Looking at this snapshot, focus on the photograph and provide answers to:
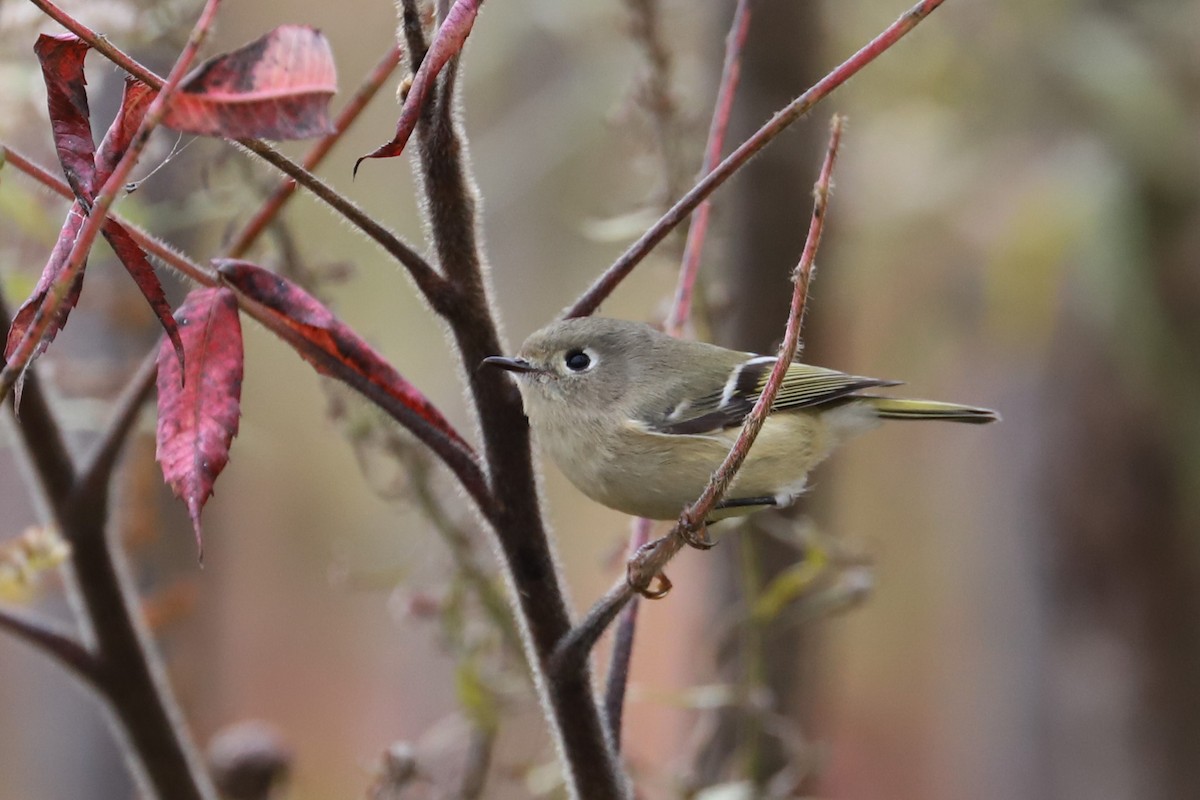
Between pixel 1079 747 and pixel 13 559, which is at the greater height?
pixel 13 559

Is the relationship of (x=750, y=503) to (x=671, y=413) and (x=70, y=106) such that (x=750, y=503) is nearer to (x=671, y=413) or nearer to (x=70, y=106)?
(x=671, y=413)

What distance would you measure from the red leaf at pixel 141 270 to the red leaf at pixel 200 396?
0.03 metres

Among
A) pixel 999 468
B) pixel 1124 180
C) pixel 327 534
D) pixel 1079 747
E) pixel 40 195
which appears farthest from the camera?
pixel 327 534

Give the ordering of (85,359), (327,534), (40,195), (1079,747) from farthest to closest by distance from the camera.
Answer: (327,534) → (1079,747) → (85,359) → (40,195)

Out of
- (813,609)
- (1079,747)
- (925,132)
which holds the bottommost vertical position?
(1079,747)

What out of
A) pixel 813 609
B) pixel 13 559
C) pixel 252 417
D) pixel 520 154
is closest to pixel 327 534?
Result: pixel 252 417

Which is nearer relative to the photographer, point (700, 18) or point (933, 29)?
point (700, 18)

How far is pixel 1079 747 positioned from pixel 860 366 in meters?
0.86

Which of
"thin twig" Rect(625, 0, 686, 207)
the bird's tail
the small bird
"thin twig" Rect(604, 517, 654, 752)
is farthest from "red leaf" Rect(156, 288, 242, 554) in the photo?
the bird's tail

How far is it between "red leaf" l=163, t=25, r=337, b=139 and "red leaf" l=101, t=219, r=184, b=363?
0.26 feet

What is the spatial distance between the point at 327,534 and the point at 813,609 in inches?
80.0

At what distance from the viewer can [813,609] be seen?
1.07 meters

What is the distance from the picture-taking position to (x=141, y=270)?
16.5 inches

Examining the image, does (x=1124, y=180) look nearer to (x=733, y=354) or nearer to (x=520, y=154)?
(x=520, y=154)
